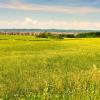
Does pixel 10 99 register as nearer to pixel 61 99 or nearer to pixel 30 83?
pixel 61 99

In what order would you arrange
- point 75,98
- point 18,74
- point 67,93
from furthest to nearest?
point 18,74 < point 67,93 < point 75,98

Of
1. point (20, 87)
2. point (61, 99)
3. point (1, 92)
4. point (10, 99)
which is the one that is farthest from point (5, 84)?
point (61, 99)

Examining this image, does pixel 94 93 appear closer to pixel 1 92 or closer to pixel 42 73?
pixel 1 92

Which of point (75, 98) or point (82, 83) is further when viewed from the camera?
point (82, 83)

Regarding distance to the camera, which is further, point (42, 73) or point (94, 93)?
point (42, 73)

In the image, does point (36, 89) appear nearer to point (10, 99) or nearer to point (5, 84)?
point (5, 84)

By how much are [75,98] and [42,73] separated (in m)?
5.08

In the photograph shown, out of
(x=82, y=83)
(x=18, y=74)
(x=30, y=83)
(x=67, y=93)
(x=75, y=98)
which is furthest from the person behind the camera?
(x=18, y=74)

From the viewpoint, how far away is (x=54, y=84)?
12.5 m

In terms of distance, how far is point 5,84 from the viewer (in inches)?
505

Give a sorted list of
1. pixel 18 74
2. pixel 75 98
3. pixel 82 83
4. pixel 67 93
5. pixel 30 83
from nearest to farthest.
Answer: pixel 75 98
pixel 67 93
pixel 82 83
pixel 30 83
pixel 18 74

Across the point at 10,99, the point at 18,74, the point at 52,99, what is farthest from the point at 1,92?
the point at 18,74

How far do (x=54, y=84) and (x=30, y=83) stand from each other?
1.20 meters

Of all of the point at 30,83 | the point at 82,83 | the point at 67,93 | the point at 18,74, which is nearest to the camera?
the point at 67,93
